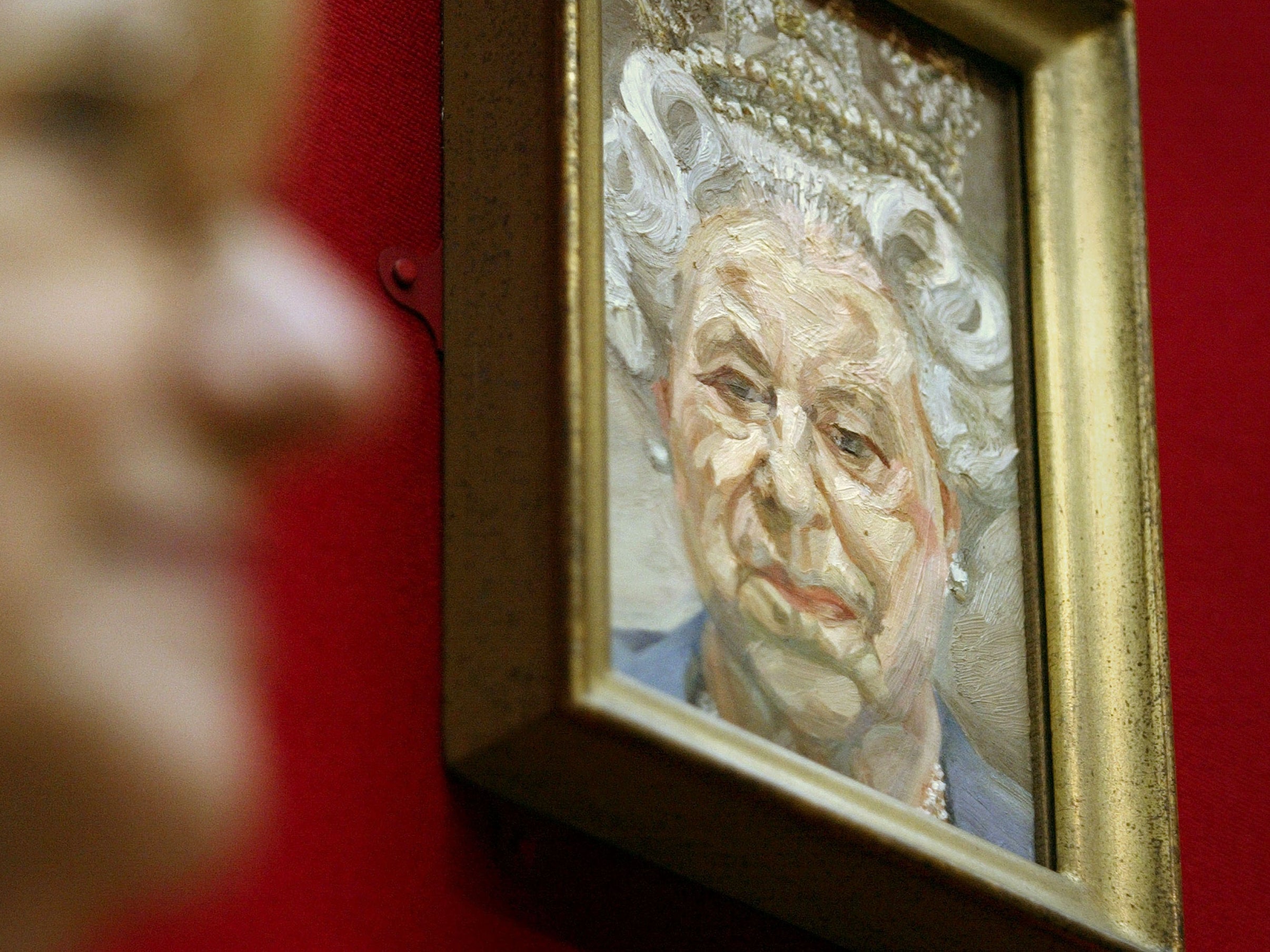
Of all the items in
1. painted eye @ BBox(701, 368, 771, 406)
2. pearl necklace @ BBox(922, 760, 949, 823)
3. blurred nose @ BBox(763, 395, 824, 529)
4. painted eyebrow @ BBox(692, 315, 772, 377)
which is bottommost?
pearl necklace @ BBox(922, 760, 949, 823)

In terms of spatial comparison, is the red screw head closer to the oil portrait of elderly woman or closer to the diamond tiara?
the oil portrait of elderly woman

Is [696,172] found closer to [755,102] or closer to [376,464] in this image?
[755,102]

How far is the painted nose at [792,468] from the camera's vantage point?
1656 mm

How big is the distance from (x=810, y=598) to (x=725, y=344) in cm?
25

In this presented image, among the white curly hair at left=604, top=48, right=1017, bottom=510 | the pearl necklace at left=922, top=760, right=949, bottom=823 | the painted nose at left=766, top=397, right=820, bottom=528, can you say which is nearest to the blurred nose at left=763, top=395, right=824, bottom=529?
the painted nose at left=766, top=397, right=820, bottom=528

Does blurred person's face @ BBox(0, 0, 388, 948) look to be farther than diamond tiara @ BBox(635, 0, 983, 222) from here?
No

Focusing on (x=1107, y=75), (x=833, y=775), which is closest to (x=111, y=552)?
(x=833, y=775)

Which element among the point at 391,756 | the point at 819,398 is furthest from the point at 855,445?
the point at 391,756

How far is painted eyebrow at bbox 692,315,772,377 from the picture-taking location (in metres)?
1.64

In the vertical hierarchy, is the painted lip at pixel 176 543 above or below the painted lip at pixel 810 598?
above

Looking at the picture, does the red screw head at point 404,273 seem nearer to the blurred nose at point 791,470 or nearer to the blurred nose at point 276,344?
the blurred nose at point 276,344

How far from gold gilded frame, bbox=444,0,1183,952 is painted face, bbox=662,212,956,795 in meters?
0.10

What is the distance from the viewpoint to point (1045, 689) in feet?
6.07

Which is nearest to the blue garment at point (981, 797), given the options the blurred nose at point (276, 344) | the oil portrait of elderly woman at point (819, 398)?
the oil portrait of elderly woman at point (819, 398)
